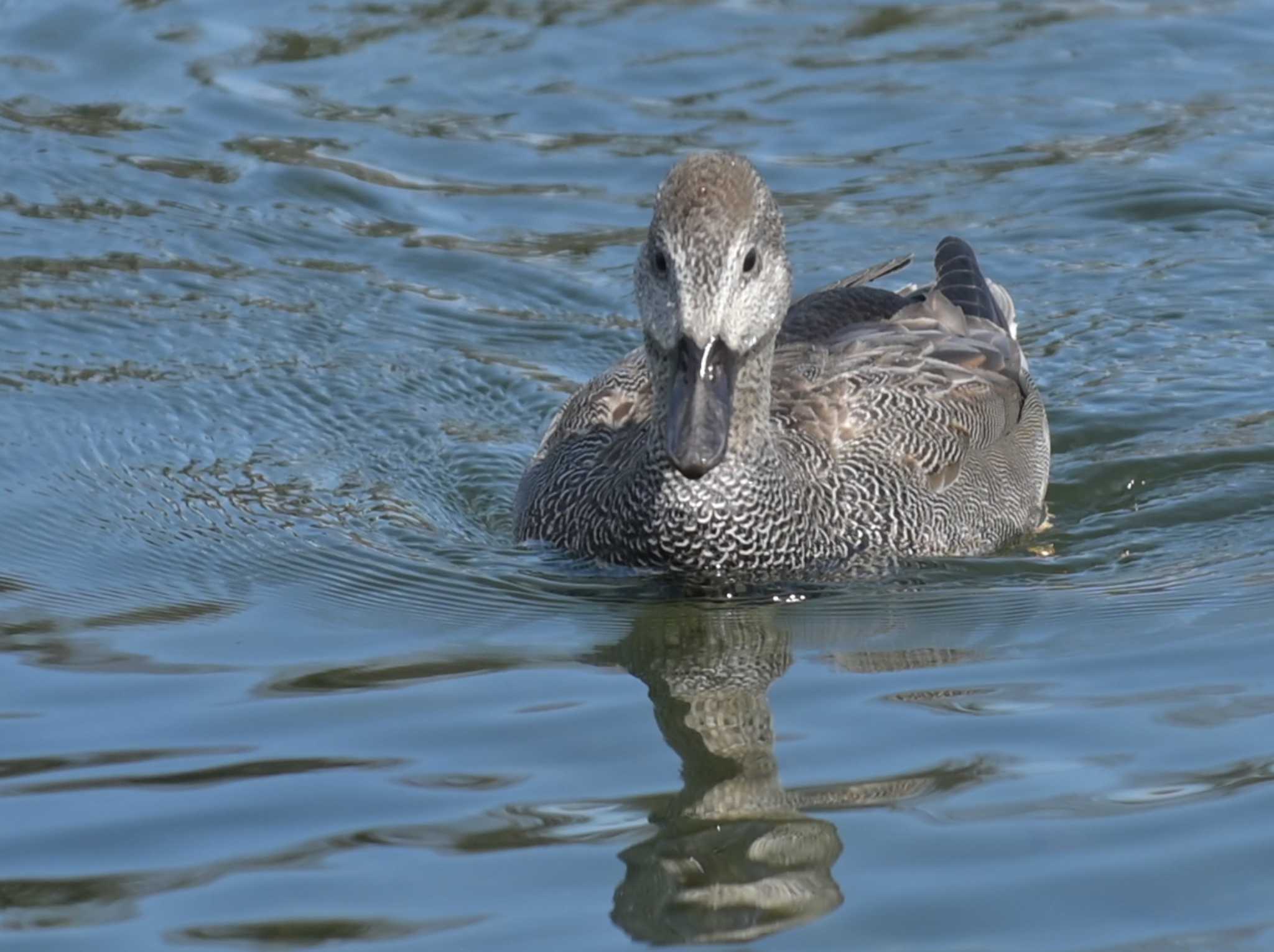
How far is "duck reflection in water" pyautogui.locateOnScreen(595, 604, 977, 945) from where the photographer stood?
5.69 m

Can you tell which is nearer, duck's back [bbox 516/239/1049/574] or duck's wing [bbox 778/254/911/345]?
duck's back [bbox 516/239/1049/574]

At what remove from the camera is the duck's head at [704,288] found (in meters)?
7.47

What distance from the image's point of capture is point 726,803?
644cm

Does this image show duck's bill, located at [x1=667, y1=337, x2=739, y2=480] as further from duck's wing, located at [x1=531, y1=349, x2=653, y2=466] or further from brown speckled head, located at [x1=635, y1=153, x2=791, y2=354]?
duck's wing, located at [x1=531, y1=349, x2=653, y2=466]

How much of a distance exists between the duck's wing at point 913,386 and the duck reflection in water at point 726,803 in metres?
1.20

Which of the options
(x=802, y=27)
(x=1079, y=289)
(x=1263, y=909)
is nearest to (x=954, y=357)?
(x=1079, y=289)

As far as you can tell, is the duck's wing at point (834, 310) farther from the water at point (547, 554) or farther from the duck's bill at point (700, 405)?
the duck's bill at point (700, 405)

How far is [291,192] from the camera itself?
43.3 feet

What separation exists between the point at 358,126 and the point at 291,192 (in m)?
1.15

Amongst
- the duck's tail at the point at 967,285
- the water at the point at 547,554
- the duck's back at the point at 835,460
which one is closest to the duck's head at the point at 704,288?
the duck's back at the point at 835,460

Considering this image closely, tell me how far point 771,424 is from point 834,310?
1.39 meters

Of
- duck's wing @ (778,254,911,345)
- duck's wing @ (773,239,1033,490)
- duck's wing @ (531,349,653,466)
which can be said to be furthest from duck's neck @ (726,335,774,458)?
duck's wing @ (778,254,911,345)

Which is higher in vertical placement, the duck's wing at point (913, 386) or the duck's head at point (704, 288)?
the duck's head at point (704, 288)

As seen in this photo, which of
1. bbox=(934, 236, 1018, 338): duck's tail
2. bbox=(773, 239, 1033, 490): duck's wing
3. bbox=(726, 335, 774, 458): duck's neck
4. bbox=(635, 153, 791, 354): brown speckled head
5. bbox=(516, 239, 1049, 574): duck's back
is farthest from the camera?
bbox=(934, 236, 1018, 338): duck's tail
